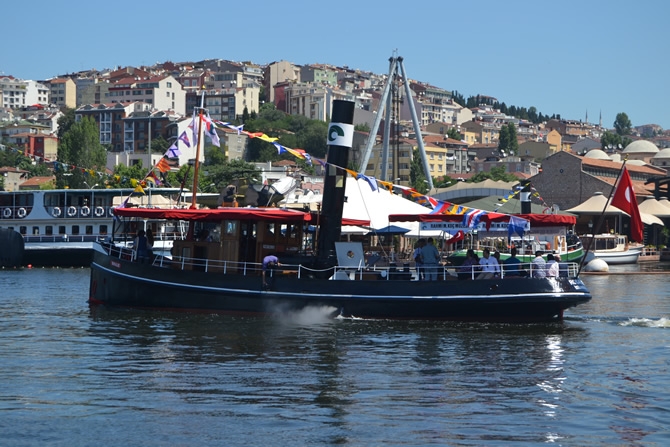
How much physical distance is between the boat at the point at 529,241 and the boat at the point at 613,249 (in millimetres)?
10577

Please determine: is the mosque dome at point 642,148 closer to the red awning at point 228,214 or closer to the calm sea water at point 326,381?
the calm sea water at point 326,381

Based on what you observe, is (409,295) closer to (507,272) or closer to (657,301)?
(507,272)

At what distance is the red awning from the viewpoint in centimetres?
2597

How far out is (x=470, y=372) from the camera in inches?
731

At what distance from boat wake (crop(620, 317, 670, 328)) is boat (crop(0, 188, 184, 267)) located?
3269 centimetres

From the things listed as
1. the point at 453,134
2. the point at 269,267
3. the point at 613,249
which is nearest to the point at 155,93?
the point at 453,134

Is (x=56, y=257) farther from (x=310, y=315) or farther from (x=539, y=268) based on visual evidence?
(x=539, y=268)

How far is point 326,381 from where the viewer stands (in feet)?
57.6

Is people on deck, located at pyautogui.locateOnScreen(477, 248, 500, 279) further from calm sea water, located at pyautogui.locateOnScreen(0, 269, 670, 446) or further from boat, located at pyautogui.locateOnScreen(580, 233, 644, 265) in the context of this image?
boat, located at pyautogui.locateOnScreen(580, 233, 644, 265)

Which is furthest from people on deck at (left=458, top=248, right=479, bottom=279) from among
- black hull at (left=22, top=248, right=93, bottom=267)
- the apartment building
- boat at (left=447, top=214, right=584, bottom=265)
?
the apartment building

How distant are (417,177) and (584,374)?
9999 centimetres

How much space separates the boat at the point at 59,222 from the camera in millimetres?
54750

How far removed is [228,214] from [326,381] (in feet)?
30.9

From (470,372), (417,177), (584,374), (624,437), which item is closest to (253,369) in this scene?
(470,372)
